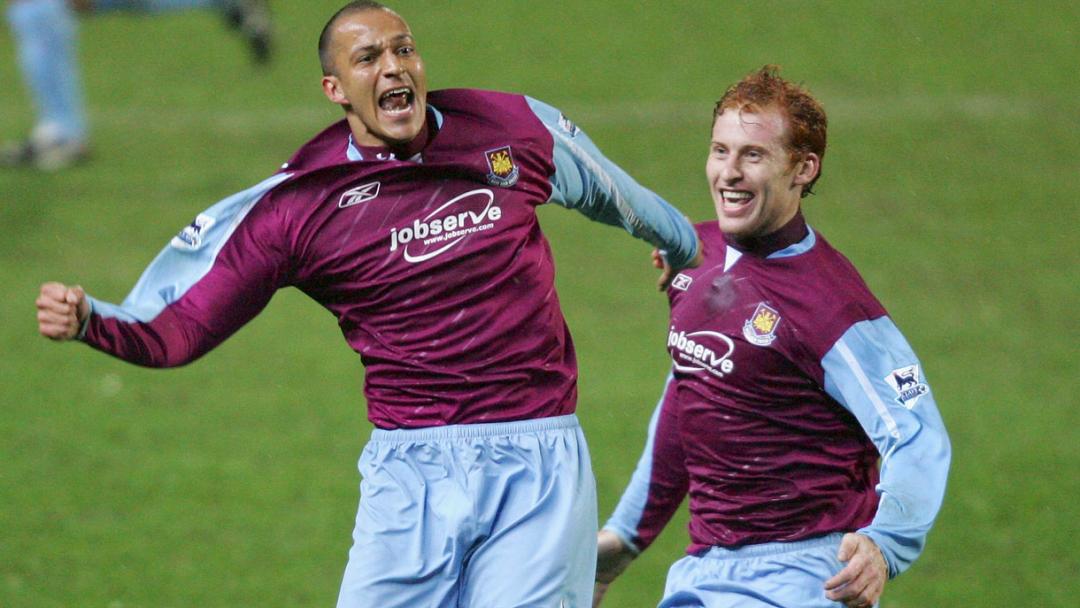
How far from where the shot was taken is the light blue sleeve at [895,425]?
13.2 feet

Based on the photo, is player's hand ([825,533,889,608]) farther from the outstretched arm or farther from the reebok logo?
the outstretched arm

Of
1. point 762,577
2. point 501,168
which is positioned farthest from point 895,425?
point 501,168

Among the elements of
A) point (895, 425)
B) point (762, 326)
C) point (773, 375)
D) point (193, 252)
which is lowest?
point (895, 425)

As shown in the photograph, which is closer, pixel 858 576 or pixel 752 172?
pixel 858 576

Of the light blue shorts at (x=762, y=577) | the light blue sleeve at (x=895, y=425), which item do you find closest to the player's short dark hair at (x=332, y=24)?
the light blue sleeve at (x=895, y=425)

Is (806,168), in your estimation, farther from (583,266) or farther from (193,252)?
(583,266)

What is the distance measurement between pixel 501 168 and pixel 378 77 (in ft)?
1.40

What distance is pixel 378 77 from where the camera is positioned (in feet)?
14.6

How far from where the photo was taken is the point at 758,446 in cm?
441

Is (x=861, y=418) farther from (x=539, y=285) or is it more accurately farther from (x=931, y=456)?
(x=539, y=285)

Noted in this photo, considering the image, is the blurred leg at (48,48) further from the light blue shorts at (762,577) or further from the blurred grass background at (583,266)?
the light blue shorts at (762,577)

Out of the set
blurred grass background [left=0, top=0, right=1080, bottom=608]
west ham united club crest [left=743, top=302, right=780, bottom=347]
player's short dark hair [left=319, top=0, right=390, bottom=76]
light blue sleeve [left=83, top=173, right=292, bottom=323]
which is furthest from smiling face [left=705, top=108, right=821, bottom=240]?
blurred grass background [left=0, top=0, right=1080, bottom=608]

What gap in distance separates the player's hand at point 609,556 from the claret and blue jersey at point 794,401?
40 centimetres

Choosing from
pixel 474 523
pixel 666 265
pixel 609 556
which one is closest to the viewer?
pixel 474 523
